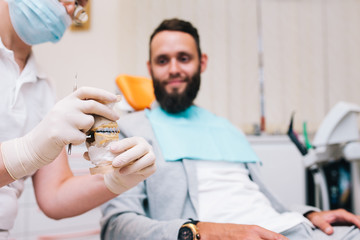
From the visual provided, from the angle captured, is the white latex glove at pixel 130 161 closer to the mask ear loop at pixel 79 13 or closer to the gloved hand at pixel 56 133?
the gloved hand at pixel 56 133

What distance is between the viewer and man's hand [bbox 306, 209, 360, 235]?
103 centimetres

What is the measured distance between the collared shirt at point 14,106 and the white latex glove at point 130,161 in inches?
12.4

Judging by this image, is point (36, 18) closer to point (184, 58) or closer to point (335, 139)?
point (184, 58)

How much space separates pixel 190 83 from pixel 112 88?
1185mm

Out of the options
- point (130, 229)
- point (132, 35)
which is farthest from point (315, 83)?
point (130, 229)

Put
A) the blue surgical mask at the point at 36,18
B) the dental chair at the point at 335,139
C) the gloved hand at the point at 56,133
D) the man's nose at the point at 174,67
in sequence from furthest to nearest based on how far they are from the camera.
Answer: the dental chair at the point at 335,139 < the man's nose at the point at 174,67 < the blue surgical mask at the point at 36,18 < the gloved hand at the point at 56,133

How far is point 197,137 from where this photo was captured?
1.32m

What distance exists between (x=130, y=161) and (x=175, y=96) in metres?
0.72

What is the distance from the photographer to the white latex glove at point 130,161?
67cm

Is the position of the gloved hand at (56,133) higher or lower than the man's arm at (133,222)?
higher

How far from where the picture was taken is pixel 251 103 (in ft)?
8.42

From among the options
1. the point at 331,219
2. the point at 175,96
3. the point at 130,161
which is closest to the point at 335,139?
the point at 331,219

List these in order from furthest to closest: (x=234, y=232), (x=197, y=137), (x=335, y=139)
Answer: (x=335, y=139) → (x=197, y=137) → (x=234, y=232)

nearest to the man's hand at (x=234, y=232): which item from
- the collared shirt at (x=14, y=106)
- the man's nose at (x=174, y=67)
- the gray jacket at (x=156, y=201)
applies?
the gray jacket at (x=156, y=201)
